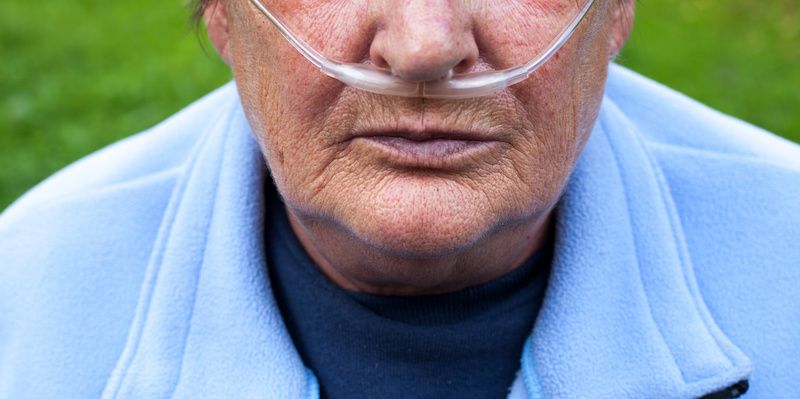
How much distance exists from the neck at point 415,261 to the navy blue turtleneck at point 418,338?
0.09 ft

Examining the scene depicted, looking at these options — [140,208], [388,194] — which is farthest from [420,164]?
[140,208]

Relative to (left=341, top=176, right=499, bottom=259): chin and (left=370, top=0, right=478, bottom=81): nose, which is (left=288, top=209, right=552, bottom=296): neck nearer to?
(left=341, top=176, right=499, bottom=259): chin

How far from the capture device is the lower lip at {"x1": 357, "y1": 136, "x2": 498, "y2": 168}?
1974mm

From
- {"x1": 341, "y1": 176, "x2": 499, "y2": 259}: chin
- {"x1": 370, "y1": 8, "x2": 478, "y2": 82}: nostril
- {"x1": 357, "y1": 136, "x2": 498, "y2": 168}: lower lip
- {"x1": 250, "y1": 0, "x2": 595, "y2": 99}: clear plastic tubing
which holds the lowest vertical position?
{"x1": 341, "y1": 176, "x2": 499, "y2": 259}: chin

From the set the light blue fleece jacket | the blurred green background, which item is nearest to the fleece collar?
the light blue fleece jacket

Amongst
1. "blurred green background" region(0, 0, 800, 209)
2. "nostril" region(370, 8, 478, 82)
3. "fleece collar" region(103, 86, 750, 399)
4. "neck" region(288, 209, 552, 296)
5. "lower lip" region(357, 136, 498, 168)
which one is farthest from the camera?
"blurred green background" region(0, 0, 800, 209)

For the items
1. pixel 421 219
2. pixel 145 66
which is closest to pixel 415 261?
pixel 421 219

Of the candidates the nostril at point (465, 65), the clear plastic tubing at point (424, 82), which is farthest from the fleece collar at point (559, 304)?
the nostril at point (465, 65)

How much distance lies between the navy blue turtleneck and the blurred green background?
3271mm

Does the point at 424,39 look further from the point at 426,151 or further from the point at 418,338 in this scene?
the point at 418,338

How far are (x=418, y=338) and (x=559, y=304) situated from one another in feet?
1.12

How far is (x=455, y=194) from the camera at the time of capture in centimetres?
200

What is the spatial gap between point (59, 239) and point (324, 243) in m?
0.77

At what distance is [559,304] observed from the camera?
7.78ft
